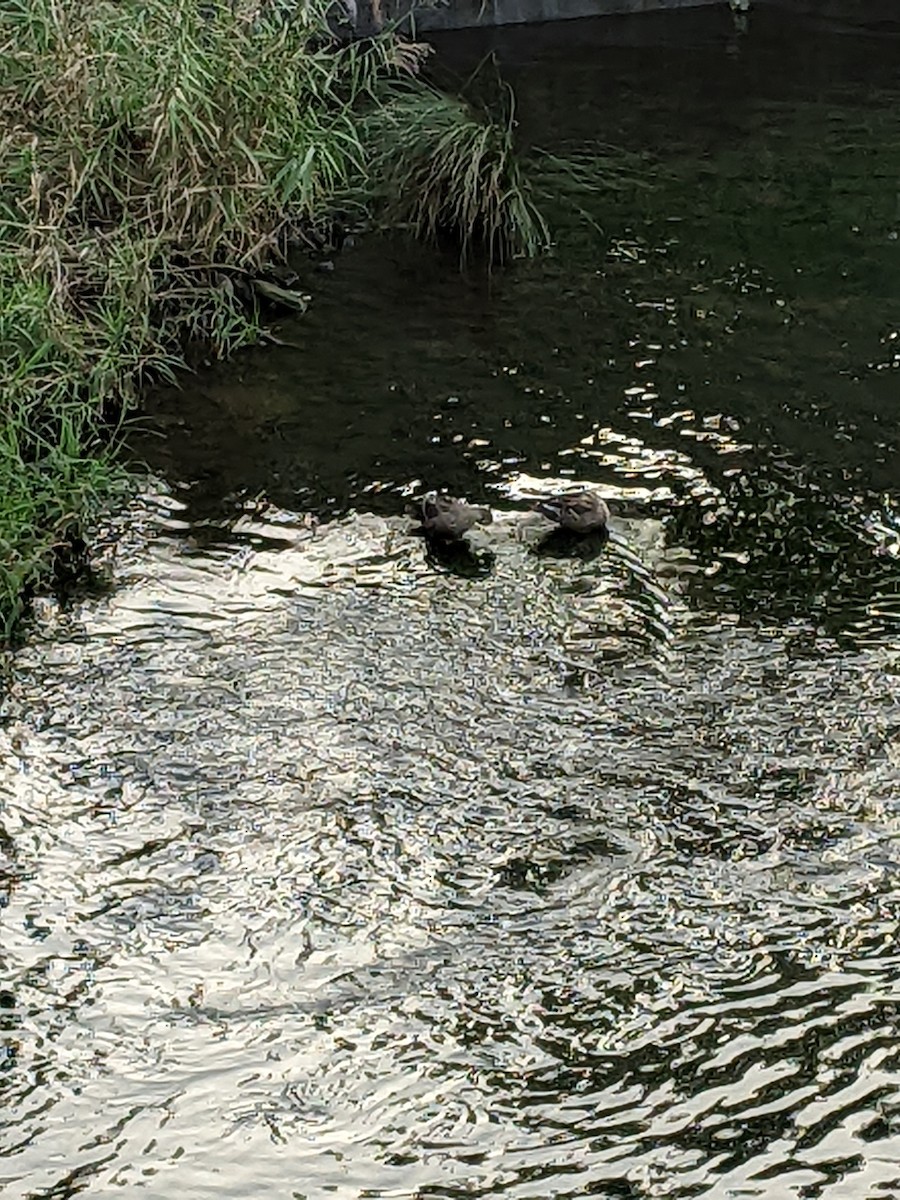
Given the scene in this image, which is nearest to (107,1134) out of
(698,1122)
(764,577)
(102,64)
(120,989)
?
(120,989)

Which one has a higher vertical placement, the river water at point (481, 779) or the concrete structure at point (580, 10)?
the concrete structure at point (580, 10)

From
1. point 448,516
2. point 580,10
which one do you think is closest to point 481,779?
point 448,516

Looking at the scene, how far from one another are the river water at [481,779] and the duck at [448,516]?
79 mm

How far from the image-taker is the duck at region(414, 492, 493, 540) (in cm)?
518

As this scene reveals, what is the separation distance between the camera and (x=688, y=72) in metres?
10.4

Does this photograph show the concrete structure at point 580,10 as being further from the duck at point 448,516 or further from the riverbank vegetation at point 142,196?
the duck at point 448,516

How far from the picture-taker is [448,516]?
518 cm

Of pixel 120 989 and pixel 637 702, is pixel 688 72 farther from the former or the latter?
pixel 120 989

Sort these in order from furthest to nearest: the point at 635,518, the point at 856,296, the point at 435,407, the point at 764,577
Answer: the point at 856,296 < the point at 435,407 < the point at 635,518 < the point at 764,577

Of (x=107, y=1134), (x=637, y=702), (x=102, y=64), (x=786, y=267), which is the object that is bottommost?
(x=107, y=1134)

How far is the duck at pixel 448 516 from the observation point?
5.18m

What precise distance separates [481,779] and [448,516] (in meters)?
1.26

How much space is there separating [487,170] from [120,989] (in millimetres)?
4941

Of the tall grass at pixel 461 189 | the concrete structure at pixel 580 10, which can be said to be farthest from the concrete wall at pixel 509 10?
the tall grass at pixel 461 189
